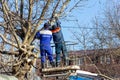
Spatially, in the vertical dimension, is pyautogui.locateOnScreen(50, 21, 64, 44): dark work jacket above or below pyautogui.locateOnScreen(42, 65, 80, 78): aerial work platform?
above

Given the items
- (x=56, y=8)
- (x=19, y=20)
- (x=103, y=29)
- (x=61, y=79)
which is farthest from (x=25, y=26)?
(x=103, y=29)

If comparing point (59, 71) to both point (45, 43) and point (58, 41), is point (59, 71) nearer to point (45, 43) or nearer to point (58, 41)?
point (58, 41)

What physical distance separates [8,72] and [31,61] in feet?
2.96

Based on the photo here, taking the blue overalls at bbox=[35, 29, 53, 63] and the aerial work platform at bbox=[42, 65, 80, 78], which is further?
the aerial work platform at bbox=[42, 65, 80, 78]

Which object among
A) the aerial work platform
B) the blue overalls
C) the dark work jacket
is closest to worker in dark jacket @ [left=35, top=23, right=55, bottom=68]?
the blue overalls

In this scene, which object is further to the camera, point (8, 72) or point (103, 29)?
point (103, 29)

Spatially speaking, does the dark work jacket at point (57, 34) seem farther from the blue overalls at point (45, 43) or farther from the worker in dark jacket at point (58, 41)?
the blue overalls at point (45, 43)

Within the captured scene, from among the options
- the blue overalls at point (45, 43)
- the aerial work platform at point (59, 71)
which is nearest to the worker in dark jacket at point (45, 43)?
the blue overalls at point (45, 43)

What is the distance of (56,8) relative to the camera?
1597 centimetres

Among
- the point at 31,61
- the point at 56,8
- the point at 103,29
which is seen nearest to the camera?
the point at 31,61

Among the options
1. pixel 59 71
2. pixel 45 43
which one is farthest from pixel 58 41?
pixel 59 71

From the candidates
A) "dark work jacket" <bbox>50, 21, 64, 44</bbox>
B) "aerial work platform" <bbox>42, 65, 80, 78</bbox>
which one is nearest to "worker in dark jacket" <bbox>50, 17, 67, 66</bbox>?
"dark work jacket" <bbox>50, 21, 64, 44</bbox>

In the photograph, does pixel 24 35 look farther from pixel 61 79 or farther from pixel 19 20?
pixel 61 79

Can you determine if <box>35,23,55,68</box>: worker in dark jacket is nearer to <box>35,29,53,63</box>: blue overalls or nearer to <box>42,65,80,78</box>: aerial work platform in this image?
<box>35,29,53,63</box>: blue overalls
